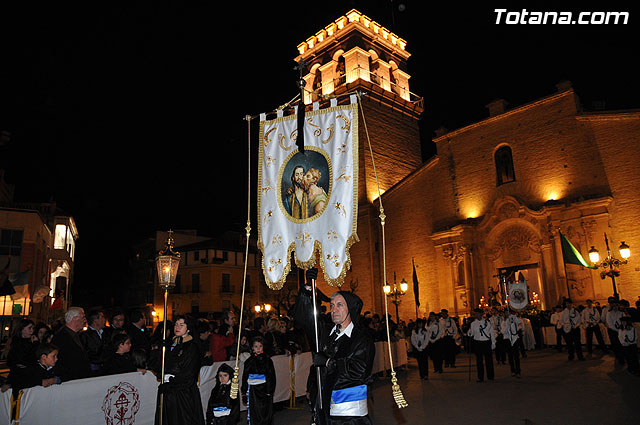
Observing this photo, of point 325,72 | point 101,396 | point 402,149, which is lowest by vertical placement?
point 101,396

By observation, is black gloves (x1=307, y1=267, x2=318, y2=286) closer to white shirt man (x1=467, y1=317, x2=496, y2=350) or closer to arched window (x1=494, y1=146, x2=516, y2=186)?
white shirt man (x1=467, y1=317, x2=496, y2=350)

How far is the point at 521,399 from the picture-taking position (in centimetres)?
977

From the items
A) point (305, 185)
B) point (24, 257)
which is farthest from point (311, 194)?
point (24, 257)

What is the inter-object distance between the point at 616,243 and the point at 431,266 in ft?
29.7

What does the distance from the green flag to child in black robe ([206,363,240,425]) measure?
17.2m

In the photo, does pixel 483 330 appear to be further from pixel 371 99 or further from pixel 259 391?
pixel 371 99

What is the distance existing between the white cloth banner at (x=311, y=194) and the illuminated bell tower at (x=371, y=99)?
2150 centimetres

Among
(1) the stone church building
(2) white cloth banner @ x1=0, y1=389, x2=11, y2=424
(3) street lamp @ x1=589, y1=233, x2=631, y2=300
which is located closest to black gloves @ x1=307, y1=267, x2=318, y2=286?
(2) white cloth banner @ x1=0, y1=389, x2=11, y2=424

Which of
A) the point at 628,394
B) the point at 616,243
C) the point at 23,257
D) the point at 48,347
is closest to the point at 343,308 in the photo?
the point at 48,347

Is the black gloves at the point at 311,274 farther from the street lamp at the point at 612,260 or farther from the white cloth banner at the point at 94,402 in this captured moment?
the street lamp at the point at 612,260

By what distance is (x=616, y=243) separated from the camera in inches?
816

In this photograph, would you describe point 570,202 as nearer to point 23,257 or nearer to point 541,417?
point 541,417

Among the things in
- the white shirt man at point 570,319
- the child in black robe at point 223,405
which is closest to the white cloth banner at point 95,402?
the child in black robe at point 223,405

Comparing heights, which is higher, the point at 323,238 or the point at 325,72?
the point at 325,72
